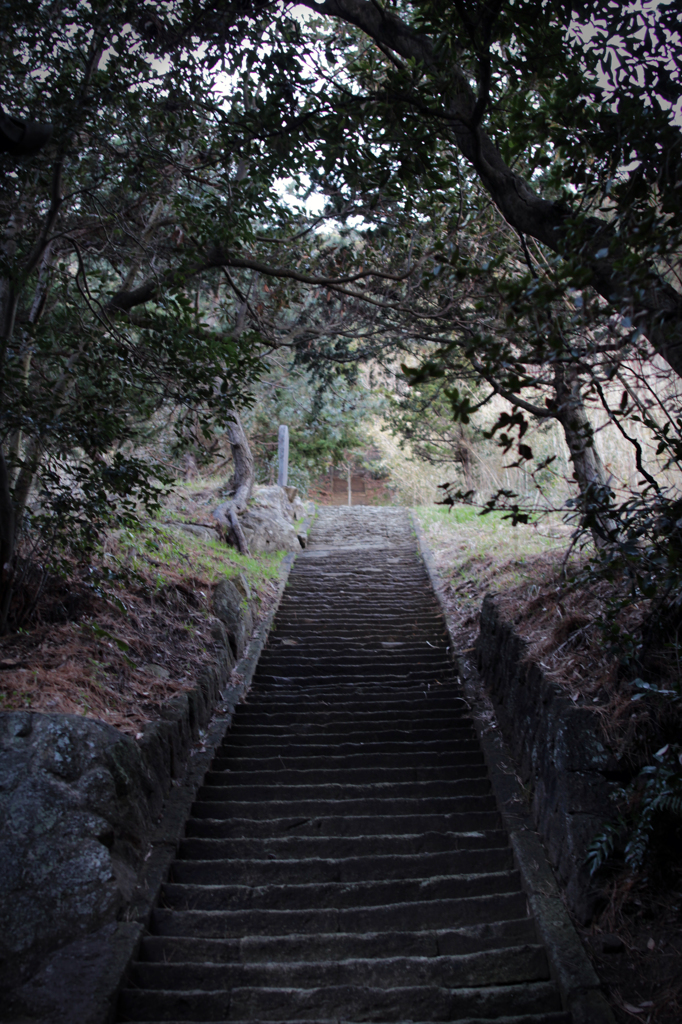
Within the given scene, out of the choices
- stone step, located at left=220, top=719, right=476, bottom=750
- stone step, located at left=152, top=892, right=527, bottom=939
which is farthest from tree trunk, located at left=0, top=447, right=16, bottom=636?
stone step, located at left=152, top=892, right=527, bottom=939

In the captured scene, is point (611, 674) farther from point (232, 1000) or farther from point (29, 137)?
point (29, 137)

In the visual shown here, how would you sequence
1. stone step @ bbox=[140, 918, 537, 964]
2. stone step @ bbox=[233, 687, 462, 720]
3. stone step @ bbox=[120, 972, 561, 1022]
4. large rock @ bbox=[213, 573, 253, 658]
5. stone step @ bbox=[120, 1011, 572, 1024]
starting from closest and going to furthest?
stone step @ bbox=[120, 1011, 572, 1024] → stone step @ bbox=[120, 972, 561, 1022] → stone step @ bbox=[140, 918, 537, 964] → stone step @ bbox=[233, 687, 462, 720] → large rock @ bbox=[213, 573, 253, 658]

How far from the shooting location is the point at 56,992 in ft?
10.7

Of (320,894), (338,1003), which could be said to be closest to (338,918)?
(320,894)

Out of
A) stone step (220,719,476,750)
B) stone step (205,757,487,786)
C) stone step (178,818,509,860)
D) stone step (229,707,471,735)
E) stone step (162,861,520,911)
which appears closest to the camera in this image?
stone step (162,861,520,911)

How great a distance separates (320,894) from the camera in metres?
4.17

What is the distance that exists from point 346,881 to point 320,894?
0.76 ft

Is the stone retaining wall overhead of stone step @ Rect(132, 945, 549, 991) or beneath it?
overhead

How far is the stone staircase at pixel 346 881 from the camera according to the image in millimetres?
3383

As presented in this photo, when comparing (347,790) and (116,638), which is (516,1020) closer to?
(347,790)

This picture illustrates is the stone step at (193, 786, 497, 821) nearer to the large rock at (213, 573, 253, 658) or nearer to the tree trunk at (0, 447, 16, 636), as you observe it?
the tree trunk at (0, 447, 16, 636)

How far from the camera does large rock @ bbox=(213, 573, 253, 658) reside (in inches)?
317

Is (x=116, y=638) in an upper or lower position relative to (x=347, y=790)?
upper

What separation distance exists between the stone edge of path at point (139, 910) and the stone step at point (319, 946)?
17cm
